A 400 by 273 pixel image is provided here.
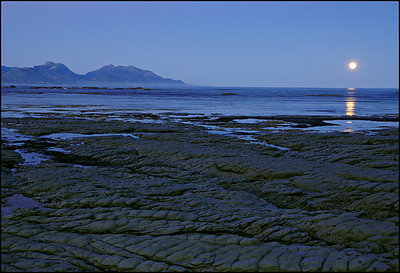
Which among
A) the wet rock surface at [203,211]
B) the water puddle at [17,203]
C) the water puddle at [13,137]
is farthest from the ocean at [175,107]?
the water puddle at [17,203]

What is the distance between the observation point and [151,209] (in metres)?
10.8

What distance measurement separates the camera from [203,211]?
1055 centimetres

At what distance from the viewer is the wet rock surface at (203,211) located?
7.73 metres

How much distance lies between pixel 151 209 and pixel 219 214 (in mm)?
2117

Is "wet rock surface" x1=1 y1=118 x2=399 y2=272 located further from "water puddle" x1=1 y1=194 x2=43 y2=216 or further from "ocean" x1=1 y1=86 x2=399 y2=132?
"ocean" x1=1 y1=86 x2=399 y2=132

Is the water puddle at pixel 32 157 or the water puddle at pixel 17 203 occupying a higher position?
the water puddle at pixel 32 157

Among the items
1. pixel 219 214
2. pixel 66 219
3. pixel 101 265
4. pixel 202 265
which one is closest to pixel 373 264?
pixel 202 265

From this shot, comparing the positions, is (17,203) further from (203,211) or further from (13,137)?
(13,137)

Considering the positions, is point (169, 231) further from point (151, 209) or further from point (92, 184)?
point (92, 184)

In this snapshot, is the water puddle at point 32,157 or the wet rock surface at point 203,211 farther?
the water puddle at point 32,157

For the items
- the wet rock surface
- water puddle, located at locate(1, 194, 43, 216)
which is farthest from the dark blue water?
water puddle, located at locate(1, 194, 43, 216)

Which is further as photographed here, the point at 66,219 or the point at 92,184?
the point at 92,184

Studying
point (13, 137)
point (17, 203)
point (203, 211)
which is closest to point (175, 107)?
point (13, 137)

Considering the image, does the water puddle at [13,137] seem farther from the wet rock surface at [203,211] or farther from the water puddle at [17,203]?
the water puddle at [17,203]
